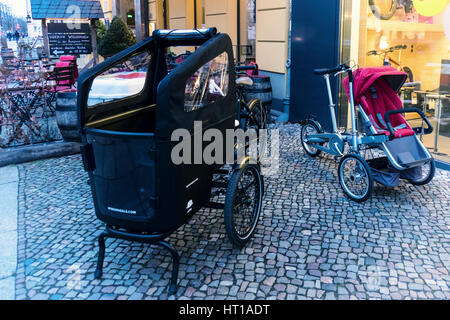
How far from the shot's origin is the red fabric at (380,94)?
4.84 meters

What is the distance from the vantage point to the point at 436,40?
20.1 ft

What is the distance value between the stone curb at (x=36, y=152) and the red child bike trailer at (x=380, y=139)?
12.9ft

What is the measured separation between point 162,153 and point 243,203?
1.13 m

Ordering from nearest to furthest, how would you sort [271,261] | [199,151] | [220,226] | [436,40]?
[199,151] < [271,261] < [220,226] < [436,40]

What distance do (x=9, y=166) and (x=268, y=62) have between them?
5412mm

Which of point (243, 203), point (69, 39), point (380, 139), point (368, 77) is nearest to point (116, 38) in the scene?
point (69, 39)

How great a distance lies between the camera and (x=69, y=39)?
1188 cm

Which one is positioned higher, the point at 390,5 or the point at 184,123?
the point at 390,5

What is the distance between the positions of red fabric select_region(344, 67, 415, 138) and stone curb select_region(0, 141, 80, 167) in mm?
4220

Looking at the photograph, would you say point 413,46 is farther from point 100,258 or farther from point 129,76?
point 100,258

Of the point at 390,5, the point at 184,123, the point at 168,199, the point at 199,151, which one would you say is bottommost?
the point at 168,199

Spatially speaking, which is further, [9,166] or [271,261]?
[9,166]
